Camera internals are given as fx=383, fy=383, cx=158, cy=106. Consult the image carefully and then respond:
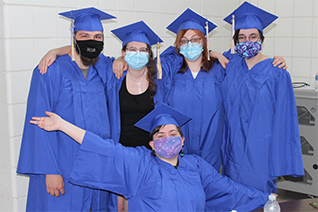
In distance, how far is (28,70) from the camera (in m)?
2.89

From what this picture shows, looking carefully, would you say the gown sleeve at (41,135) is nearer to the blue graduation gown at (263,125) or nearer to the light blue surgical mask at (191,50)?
the light blue surgical mask at (191,50)

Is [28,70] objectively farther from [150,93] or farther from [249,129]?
[249,129]

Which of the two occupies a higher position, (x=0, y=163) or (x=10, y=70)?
(x=10, y=70)

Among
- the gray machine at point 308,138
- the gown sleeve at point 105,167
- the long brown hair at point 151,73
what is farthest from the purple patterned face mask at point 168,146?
the gray machine at point 308,138

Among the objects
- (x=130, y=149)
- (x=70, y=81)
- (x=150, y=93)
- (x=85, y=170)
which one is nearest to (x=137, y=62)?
(x=150, y=93)

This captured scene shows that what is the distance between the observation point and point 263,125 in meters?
2.85

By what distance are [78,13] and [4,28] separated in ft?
1.79

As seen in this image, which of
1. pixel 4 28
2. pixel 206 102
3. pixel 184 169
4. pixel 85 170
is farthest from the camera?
pixel 206 102

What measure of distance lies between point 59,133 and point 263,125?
1.47 metres

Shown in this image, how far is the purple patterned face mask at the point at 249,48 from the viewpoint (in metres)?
2.83

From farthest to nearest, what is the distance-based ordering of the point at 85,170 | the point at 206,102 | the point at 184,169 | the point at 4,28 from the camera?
the point at 206,102, the point at 4,28, the point at 184,169, the point at 85,170

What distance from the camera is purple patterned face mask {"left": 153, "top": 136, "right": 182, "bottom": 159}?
2457 millimetres

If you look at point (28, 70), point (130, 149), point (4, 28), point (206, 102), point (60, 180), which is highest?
point (4, 28)

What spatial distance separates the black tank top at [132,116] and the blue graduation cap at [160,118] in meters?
0.18
